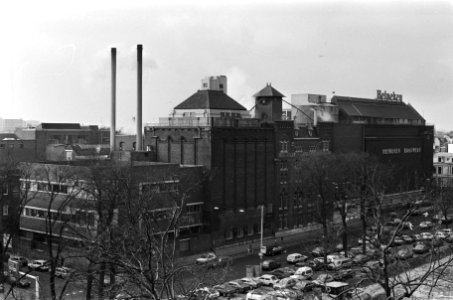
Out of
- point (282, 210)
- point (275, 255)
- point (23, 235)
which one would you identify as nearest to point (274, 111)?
point (282, 210)

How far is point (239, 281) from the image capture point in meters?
36.6

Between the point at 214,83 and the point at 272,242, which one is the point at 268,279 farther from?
the point at 214,83

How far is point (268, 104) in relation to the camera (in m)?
62.2

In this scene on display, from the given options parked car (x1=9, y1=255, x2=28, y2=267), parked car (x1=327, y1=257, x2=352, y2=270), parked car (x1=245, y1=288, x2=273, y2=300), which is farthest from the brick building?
parked car (x1=245, y1=288, x2=273, y2=300)

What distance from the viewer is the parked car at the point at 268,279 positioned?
36812 millimetres

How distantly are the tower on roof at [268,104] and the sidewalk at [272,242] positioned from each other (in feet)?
38.4

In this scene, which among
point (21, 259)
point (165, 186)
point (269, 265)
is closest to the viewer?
point (21, 259)

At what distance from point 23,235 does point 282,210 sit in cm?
2298

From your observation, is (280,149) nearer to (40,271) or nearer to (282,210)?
(282,210)

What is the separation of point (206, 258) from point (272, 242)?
10674 mm

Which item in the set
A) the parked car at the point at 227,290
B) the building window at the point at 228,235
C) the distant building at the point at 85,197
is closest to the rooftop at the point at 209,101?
the distant building at the point at 85,197

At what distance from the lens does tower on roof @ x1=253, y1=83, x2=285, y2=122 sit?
204 ft

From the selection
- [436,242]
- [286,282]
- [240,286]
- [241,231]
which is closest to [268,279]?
[286,282]

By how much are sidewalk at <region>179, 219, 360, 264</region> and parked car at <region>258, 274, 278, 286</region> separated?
8.11 m
